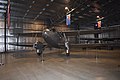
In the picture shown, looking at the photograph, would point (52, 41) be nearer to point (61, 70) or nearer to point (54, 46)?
point (54, 46)

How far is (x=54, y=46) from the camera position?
12.2m

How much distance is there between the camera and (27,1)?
50.8 ft

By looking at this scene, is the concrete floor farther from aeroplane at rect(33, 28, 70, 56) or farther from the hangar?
aeroplane at rect(33, 28, 70, 56)

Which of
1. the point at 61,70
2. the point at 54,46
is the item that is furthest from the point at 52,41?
the point at 61,70

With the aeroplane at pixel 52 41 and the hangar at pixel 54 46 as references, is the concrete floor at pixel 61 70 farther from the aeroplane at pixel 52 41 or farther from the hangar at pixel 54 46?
the aeroplane at pixel 52 41

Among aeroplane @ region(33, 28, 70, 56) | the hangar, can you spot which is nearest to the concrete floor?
the hangar

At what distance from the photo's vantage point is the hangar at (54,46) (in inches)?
215

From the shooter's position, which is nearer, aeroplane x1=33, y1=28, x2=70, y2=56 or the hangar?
the hangar

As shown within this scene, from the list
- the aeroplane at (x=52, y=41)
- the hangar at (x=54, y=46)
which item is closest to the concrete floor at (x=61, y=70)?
the hangar at (x=54, y=46)

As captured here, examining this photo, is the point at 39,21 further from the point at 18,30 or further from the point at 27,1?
the point at 27,1

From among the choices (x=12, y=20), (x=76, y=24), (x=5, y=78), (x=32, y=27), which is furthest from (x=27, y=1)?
(x=76, y=24)

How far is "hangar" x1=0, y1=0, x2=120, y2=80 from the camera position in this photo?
17.9 feet

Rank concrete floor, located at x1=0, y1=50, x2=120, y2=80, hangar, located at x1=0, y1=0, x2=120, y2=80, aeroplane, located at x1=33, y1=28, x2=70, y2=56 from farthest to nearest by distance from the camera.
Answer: aeroplane, located at x1=33, y1=28, x2=70, y2=56
hangar, located at x1=0, y1=0, x2=120, y2=80
concrete floor, located at x1=0, y1=50, x2=120, y2=80

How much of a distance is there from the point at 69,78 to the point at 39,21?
931 inches
